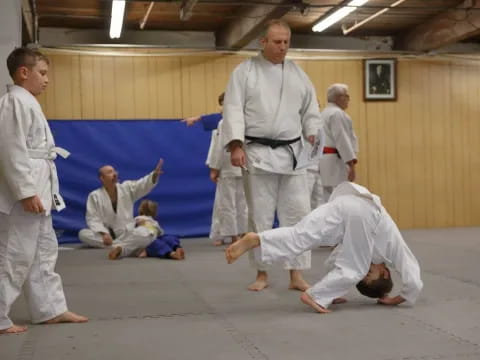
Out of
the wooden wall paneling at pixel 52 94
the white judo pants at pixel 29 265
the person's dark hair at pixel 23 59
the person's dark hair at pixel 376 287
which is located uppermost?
the wooden wall paneling at pixel 52 94

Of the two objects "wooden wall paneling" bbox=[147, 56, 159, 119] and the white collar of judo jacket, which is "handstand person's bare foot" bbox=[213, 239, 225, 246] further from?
the white collar of judo jacket

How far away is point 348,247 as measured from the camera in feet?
10.0

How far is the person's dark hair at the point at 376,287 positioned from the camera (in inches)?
124

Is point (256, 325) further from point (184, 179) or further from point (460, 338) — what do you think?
point (184, 179)

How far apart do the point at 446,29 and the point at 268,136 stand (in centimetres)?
470

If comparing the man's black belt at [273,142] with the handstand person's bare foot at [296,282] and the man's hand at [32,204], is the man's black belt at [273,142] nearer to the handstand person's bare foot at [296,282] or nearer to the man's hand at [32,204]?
the handstand person's bare foot at [296,282]

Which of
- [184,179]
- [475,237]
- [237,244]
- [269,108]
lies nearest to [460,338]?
[237,244]

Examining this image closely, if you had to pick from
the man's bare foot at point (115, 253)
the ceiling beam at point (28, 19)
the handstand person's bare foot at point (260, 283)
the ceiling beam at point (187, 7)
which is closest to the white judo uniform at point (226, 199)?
the ceiling beam at point (187, 7)

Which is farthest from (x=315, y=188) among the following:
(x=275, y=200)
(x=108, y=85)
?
(x=108, y=85)

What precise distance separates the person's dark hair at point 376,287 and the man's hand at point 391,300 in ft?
0.07

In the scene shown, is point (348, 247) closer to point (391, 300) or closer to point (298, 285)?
point (391, 300)

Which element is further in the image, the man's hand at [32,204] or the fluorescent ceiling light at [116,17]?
the fluorescent ceiling light at [116,17]

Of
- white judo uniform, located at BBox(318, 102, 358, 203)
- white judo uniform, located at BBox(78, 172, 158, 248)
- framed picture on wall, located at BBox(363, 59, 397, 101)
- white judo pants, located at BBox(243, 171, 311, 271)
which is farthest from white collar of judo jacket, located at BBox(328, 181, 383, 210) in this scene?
framed picture on wall, located at BBox(363, 59, 397, 101)

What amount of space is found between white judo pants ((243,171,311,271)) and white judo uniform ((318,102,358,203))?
1.93 meters
